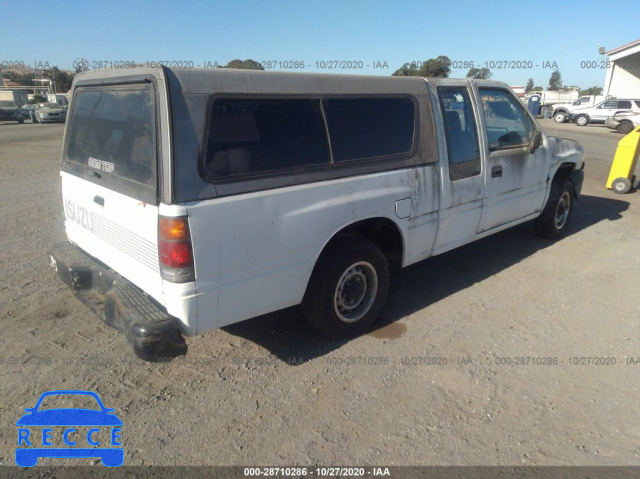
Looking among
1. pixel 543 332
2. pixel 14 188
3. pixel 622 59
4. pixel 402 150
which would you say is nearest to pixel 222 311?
pixel 402 150

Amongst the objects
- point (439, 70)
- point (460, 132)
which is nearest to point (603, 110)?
point (439, 70)

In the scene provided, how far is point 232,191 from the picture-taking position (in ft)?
9.46

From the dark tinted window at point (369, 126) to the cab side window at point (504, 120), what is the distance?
A: 1.25 meters

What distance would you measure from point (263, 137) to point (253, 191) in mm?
375

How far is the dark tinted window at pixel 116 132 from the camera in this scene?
2844mm

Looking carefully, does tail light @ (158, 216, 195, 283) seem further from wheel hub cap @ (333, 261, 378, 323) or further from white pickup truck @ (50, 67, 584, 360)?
wheel hub cap @ (333, 261, 378, 323)

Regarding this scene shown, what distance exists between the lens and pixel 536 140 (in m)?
5.29

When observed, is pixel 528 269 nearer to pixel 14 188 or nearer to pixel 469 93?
pixel 469 93

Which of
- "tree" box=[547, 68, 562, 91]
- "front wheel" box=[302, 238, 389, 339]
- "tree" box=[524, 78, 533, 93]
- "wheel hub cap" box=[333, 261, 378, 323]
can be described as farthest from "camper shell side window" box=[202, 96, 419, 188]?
"tree" box=[547, 68, 562, 91]

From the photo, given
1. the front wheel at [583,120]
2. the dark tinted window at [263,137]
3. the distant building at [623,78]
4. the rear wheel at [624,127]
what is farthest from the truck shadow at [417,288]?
the distant building at [623,78]

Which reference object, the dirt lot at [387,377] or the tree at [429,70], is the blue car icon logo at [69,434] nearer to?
the dirt lot at [387,377]

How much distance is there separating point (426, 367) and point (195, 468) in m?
1.77

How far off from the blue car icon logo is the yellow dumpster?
9545 mm

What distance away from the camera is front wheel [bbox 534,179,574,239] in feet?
19.9
